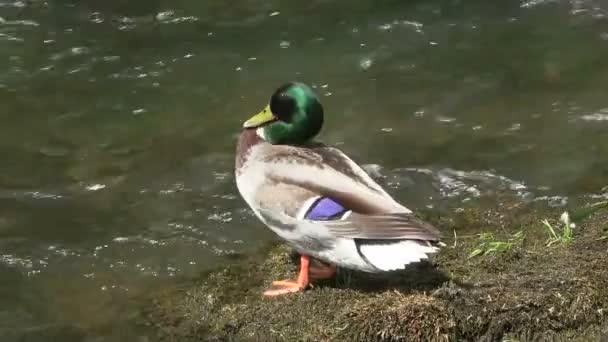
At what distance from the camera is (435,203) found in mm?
6324

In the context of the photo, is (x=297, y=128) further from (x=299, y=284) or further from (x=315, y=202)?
(x=299, y=284)

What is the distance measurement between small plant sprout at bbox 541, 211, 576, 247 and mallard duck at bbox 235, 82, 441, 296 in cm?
114

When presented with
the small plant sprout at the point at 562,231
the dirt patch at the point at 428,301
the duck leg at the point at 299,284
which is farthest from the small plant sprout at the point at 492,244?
the duck leg at the point at 299,284

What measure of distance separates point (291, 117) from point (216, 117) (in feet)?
8.15

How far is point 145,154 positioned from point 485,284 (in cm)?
324

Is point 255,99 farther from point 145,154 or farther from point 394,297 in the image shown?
point 394,297

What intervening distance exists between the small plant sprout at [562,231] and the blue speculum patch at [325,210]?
1446mm

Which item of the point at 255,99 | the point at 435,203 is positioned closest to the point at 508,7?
the point at 255,99

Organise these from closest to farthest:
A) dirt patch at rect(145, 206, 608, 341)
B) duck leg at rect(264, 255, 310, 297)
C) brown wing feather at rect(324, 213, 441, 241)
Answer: brown wing feather at rect(324, 213, 441, 241), dirt patch at rect(145, 206, 608, 341), duck leg at rect(264, 255, 310, 297)

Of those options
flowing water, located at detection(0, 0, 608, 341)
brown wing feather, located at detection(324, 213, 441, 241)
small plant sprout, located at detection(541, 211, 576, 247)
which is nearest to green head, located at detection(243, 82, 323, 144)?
brown wing feather, located at detection(324, 213, 441, 241)

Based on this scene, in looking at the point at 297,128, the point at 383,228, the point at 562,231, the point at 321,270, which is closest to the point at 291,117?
the point at 297,128

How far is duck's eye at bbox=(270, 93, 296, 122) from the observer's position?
517cm

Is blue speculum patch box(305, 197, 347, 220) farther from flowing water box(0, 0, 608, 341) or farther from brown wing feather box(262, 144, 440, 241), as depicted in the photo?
flowing water box(0, 0, 608, 341)

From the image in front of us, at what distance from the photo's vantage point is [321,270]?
16.7 feet
